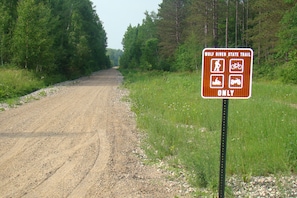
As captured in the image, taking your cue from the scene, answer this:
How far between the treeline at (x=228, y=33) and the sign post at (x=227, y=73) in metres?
11.7

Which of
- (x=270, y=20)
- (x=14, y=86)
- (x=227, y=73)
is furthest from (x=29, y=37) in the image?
(x=227, y=73)

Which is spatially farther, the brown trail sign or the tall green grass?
the tall green grass

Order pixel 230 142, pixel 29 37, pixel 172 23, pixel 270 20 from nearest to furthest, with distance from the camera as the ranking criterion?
1. pixel 230 142
2. pixel 29 37
3. pixel 270 20
4. pixel 172 23

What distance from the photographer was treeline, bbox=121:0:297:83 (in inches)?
1032

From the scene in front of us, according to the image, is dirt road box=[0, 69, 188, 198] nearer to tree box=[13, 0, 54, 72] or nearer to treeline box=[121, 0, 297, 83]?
treeline box=[121, 0, 297, 83]

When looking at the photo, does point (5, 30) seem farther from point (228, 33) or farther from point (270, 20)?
point (228, 33)

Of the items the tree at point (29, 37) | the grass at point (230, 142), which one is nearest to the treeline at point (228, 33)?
the grass at point (230, 142)

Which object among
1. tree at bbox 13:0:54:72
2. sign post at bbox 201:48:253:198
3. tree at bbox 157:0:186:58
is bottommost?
sign post at bbox 201:48:253:198

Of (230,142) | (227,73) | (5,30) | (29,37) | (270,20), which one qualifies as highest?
(270,20)

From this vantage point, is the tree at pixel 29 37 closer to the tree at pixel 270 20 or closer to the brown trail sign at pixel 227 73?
the tree at pixel 270 20

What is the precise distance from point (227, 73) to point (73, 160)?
4313mm

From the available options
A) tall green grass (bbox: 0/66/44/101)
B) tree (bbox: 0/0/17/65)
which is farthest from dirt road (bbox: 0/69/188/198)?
tree (bbox: 0/0/17/65)

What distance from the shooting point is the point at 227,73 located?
3582 millimetres

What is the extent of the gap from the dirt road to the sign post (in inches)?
85.1
